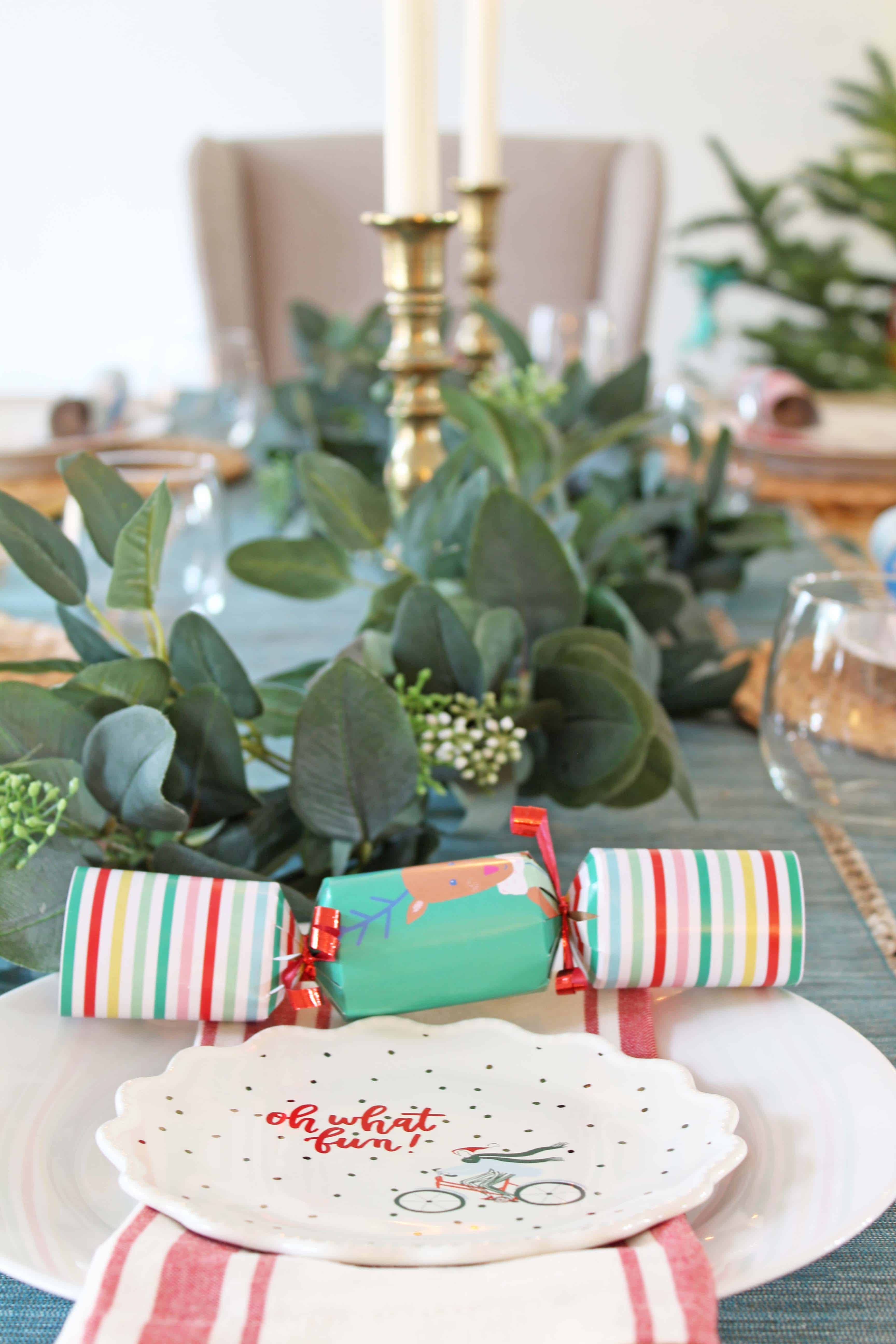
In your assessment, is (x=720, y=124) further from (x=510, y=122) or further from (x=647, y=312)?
(x=647, y=312)

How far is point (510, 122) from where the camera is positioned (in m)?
3.12

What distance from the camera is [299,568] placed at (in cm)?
55

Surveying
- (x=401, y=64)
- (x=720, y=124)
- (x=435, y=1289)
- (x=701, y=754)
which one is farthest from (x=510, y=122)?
(x=435, y=1289)

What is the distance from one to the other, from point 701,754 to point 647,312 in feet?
5.08

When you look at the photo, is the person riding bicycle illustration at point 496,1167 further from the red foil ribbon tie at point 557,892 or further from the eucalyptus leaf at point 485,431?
the eucalyptus leaf at point 485,431

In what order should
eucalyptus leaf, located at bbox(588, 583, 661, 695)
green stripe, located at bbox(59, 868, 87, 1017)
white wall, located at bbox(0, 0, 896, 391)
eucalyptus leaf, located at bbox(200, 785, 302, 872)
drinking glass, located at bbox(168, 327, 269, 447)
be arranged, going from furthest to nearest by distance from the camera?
white wall, located at bbox(0, 0, 896, 391) < drinking glass, located at bbox(168, 327, 269, 447) < eucalyptus leaf, located at bbox(588, 583, 661, 695) < eucalyptus leaf, located at bbox(200, 785, 302, 872) < green stripe, located at bbox(59, 868, 87, 1017)

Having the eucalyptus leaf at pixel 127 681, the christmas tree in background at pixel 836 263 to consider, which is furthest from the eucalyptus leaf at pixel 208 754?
the christmas tree in background at pixel 836 263

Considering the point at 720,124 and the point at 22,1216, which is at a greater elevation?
the point at 720,124

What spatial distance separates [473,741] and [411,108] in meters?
0.42

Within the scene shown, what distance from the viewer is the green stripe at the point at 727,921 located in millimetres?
332

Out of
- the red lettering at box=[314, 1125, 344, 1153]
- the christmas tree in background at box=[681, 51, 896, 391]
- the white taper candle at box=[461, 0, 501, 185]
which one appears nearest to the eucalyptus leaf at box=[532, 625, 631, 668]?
the red lettering at box=[314, 1125, 344, 1153]

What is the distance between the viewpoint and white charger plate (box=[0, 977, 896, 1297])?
0.82 feet

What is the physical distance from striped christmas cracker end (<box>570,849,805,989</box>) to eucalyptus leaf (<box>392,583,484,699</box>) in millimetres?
118

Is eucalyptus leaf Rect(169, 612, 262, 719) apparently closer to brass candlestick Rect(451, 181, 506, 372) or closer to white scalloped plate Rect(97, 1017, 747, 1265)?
white scalloped plate Rect(97, 1017, 747, 1265)
